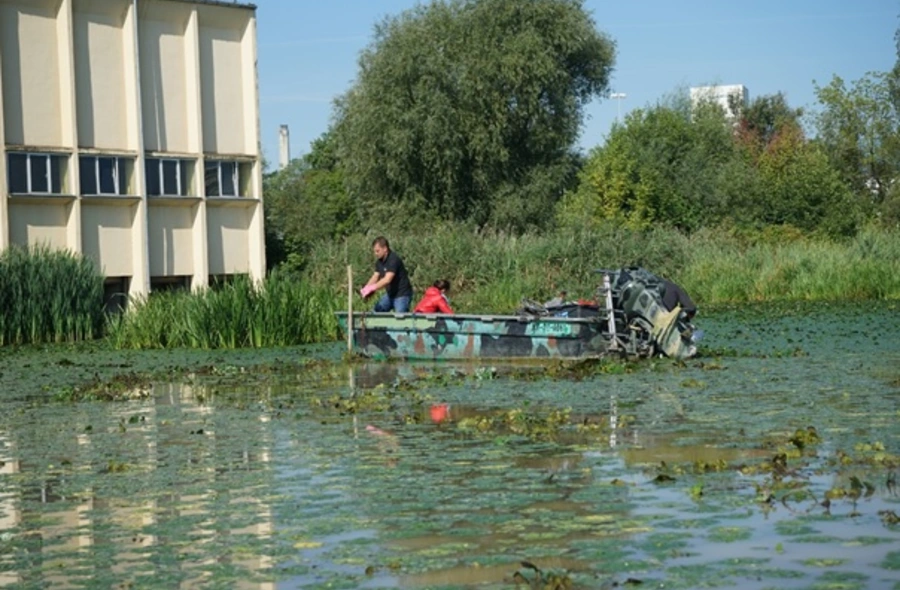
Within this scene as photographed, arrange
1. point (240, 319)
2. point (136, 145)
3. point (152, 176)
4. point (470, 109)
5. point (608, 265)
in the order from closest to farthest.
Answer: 1. point (240, 319)
2. point (136, 145)
3. point (152, 176)
4. point (608, 265)
5. point (470, 109)

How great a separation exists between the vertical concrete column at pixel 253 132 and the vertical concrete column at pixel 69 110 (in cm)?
682

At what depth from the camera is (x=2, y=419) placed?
765 inches

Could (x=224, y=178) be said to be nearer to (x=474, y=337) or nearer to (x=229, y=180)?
(x=229, y=180)

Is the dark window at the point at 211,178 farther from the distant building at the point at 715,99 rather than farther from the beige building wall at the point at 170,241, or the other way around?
the distant building at the point at 715,99

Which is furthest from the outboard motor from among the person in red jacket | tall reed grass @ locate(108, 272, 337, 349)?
tall reed grass @ locate(108, 272, 337, 349)

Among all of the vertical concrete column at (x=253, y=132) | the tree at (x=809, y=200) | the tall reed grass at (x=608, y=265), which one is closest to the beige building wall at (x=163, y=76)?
the vertical concrete column at (x=253, y=132)

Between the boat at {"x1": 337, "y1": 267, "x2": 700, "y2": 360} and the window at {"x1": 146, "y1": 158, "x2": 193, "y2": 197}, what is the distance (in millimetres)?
20746

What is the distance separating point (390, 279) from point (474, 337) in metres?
2.17

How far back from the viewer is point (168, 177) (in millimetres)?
47094

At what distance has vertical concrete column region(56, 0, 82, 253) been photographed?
43.9 metres

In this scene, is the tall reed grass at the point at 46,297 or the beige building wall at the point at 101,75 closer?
the tall reed grass at the point at 46,297

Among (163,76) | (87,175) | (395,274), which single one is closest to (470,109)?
(163,76)

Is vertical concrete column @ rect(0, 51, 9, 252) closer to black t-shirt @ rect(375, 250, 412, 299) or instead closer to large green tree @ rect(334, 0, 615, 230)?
black t-shirt @ rect(375, 250, 412, 299)

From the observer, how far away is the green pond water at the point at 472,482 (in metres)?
9.27
